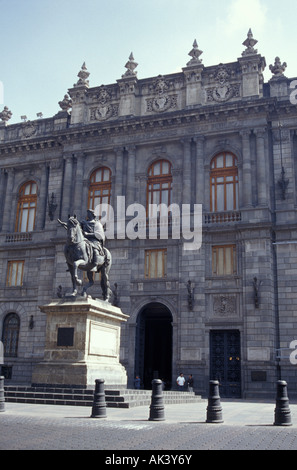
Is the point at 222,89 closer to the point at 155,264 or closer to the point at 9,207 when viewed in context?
the point at 155,264

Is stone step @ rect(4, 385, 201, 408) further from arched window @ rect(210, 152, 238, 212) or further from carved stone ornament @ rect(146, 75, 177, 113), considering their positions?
carved stone ornament @ rect(146, 75, 177, 113)

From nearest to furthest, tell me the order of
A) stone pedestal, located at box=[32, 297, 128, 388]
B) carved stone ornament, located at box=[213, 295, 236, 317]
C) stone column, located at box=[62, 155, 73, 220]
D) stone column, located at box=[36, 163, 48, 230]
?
stone pedestal, located at box=[32, 297, 128, 388]
carved stone ornament, located at box=[213, 295, 236, 317]
stone column, located at box=[62, 155, 73, 220]
stone column, located at box=[36, 163, 48, 230]

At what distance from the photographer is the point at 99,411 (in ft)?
42.1

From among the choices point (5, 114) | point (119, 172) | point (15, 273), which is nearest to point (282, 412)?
point (119, 172)

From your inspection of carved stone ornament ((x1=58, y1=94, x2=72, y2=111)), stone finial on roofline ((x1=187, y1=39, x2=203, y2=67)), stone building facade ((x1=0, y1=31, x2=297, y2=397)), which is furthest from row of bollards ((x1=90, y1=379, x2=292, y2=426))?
carved stone ornament ((x1=58, y1=94, x2=72, y2=111))

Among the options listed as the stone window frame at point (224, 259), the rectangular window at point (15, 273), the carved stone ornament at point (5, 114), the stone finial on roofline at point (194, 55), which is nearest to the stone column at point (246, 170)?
the stone window frame at point (224, 259)

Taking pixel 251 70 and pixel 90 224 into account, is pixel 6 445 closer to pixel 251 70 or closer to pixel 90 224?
pixel 90 224

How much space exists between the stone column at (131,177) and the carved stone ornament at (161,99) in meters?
3.09

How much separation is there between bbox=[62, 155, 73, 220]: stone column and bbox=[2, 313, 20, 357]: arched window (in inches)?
293

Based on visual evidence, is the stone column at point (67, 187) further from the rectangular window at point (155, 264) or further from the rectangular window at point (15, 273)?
the rectangular window at point (155, 264)

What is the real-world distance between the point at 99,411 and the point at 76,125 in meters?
25.7

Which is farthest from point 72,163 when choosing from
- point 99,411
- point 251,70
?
point 99,411

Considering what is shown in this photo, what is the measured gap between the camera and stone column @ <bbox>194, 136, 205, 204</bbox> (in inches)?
1211

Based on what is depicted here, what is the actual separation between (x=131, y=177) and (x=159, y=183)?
6.03 ft
